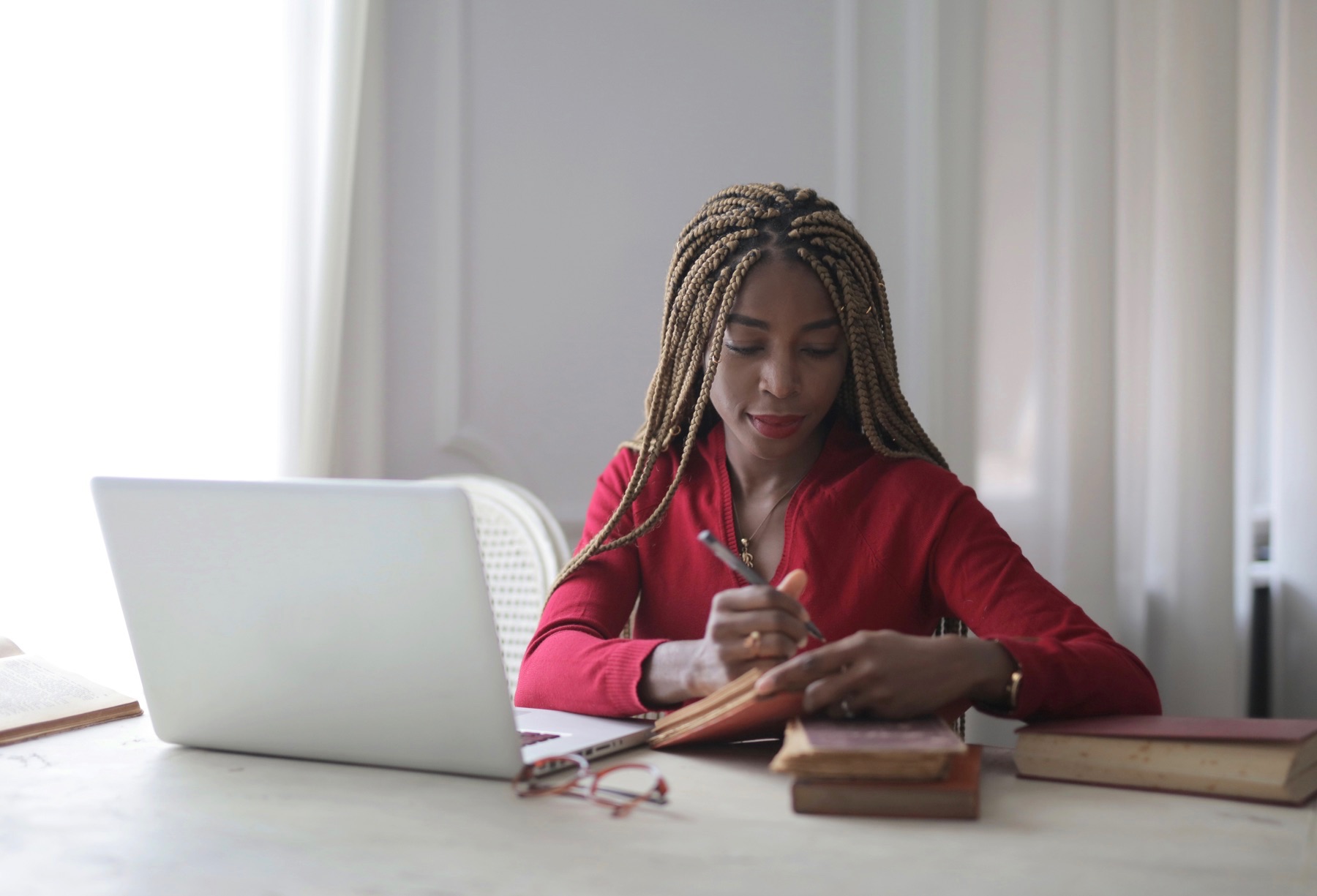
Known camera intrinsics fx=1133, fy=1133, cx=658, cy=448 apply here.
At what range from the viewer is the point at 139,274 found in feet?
6.15

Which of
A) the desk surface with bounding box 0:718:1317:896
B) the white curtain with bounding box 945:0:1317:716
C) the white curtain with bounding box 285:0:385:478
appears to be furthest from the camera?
the white curtain with bounding box 285:0:385:478

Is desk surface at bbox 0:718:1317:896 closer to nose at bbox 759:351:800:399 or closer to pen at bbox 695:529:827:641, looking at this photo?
pen at bbox 695:529:827:641

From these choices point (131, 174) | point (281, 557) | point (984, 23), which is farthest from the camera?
point (984, 23)

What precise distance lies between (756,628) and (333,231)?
4.92 feet

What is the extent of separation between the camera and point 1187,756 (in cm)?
90

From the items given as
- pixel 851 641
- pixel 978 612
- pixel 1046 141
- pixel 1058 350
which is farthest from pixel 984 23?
pixel 851 641

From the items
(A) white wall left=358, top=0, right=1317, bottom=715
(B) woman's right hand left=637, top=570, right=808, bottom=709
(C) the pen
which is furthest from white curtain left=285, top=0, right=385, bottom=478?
(C) the pen

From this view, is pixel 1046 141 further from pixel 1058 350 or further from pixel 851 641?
pixel 851 641

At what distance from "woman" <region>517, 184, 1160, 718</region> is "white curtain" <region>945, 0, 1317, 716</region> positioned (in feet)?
1.73

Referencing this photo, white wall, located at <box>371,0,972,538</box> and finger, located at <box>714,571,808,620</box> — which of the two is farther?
white wall, located at <box>371,0,972,538</box>

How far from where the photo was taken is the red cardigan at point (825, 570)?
126 centimetres

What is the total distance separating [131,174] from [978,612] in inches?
59.1

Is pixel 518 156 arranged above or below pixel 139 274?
above

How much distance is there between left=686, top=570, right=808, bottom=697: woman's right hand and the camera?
98 cm
